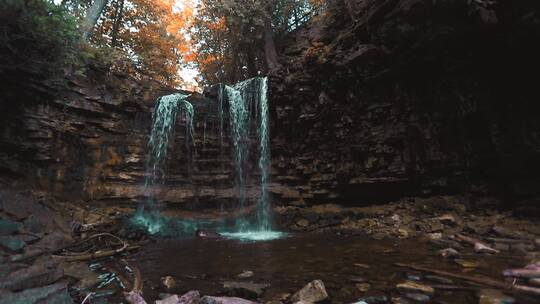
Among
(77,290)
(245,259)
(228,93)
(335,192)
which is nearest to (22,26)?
(77,290)

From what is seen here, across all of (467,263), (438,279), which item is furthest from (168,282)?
(467,263)

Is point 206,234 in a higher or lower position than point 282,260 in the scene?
lower

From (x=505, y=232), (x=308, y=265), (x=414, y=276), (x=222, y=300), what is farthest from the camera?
(x=505, y=232)

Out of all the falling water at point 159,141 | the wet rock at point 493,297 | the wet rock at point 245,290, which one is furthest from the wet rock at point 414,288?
the falling water at point 159,141

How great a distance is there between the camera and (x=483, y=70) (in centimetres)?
998

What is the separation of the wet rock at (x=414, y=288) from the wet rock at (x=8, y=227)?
259 inches

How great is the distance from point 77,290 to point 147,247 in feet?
12.8

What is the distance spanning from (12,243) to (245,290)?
3.97m

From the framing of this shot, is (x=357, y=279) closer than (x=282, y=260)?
Yes

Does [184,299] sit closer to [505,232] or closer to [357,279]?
[357,279]

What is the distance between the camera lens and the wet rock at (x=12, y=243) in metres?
5.35

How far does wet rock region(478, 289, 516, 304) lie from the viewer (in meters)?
3.94

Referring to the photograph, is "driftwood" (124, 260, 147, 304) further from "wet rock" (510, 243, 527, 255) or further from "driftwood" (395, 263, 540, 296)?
"wet rock" (510, 243, 527, 255)

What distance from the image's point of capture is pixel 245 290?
4664 millimetres
